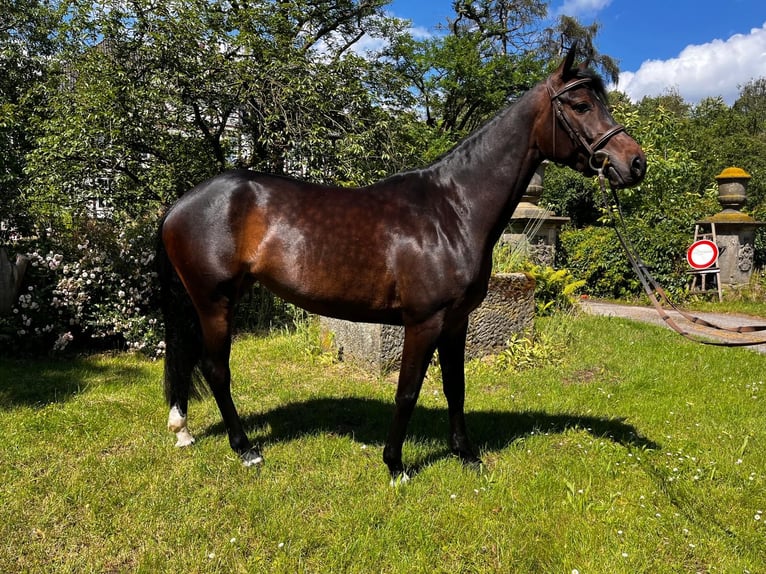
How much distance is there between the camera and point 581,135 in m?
2.60

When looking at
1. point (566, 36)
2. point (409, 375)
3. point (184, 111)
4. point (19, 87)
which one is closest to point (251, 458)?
point (409, 375)

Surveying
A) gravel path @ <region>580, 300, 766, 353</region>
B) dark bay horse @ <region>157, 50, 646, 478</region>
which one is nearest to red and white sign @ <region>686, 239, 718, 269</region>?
gravel path @ <region>580, 300, 766, 353</region>

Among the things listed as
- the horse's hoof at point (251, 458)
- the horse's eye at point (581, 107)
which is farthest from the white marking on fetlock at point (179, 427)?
the horse's eye at point (581, 107)

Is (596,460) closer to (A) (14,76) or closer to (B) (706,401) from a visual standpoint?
(B) (706,401)

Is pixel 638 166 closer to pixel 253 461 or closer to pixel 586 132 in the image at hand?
pixel 586 132

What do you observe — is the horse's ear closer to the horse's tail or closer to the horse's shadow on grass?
the horse's shadow on grass

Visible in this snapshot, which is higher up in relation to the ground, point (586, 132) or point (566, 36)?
point (566, 36)

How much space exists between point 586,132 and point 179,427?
329 centimetres

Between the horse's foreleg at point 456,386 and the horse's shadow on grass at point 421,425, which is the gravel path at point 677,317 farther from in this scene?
the horse's foreleg at point 456,386

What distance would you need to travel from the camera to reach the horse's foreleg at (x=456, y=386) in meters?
3.11

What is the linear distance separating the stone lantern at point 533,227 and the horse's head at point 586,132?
5.15 metres

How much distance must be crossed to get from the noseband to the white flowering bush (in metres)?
5.02

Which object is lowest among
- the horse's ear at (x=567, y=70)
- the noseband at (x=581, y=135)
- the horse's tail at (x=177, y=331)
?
the horse's tail at (x=177, y=331)

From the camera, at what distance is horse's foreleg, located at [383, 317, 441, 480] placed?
2703mm
